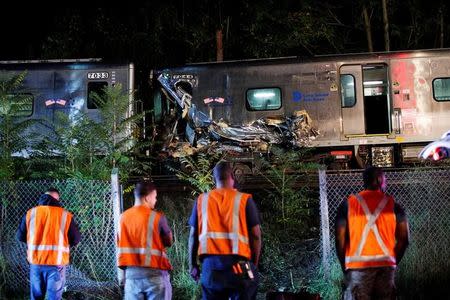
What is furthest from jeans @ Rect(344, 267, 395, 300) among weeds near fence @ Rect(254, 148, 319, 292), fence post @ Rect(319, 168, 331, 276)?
weeds near fence @ Rect(254, 148, 319, 292)

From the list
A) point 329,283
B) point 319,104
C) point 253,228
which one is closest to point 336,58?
point 319,104

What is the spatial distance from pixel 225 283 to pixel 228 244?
11.9 inches

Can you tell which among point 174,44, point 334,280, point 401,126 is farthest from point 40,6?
point 334,280

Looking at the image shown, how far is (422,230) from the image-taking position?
23.0 ft

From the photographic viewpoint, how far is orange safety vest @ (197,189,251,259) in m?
4.27

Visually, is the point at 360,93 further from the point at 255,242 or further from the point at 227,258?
the point at 227,258

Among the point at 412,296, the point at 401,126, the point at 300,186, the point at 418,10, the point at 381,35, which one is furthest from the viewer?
the point at 381,35

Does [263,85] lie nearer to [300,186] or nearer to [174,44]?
[300,186]

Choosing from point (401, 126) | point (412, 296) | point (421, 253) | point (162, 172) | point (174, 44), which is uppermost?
point (174, 44)

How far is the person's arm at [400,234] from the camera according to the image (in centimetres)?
442

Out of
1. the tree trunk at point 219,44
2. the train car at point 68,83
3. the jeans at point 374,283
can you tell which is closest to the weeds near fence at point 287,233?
the jeans at point 374,283

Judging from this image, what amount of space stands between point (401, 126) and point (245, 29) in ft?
31.1

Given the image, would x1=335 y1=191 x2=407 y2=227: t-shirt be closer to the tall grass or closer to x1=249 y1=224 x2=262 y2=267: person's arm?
x1=249 y1=224 x2=262 y2=267: person's arm

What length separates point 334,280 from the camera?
643 centimetres
